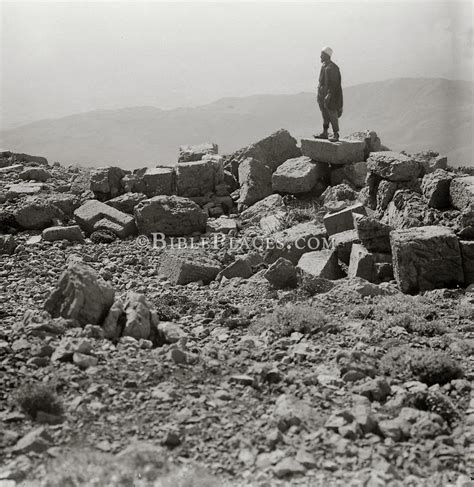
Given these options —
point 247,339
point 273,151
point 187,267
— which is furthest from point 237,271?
point 273,151

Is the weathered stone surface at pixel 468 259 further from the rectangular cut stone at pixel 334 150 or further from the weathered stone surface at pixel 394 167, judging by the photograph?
the rectangular cut stone at pixel 334 150

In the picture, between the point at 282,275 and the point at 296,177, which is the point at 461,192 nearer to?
the point at 282,275

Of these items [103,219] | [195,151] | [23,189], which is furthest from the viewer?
[195,151]

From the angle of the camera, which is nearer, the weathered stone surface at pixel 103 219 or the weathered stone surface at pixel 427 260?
the weathered stone surface at pixel 427 260

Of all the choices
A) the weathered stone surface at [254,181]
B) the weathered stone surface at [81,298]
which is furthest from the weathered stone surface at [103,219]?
the weathered stone surface at [81,298]

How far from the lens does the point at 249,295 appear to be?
10.5 m

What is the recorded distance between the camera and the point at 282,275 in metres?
10.6

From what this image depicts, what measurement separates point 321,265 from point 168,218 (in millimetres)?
4494

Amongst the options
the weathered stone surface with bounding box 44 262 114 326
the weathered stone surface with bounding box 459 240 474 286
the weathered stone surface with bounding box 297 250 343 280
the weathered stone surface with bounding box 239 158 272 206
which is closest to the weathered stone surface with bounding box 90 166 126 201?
the weathered stone surface with bounding box 239 158 272 206

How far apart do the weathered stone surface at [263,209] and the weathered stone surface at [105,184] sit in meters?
3.71

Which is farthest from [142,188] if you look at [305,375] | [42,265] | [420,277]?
[305,375]

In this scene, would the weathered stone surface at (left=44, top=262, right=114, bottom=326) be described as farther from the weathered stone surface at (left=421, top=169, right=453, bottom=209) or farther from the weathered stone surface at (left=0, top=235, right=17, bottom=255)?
the weathered stone surface at (left=421, top=169, right=453, bottom=209)

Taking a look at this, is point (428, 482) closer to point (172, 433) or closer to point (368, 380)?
point (368, 380)

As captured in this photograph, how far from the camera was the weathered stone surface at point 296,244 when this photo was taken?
40.0 feet
